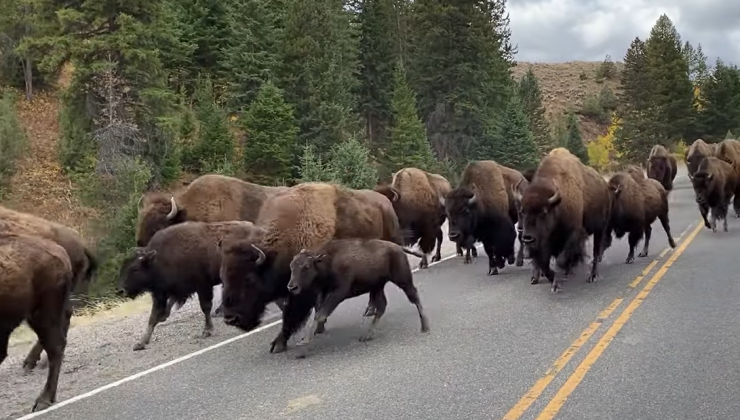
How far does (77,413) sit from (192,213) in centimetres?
501

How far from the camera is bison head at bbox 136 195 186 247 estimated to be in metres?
10.8

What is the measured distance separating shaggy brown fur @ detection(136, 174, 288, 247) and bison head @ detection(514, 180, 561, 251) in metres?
4.16

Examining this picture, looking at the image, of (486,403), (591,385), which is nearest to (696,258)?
(591,385)

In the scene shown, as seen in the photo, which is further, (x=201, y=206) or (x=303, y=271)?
(x=201, y=206)

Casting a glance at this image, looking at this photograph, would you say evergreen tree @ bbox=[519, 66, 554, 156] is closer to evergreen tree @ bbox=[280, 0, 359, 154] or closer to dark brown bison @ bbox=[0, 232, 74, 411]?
evergreen tree @ bbox=[280, 0, 359, 154]

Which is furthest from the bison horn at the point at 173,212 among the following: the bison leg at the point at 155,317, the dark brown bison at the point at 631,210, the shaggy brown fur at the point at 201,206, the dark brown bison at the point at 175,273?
the dark brown bison at the point at 631,210

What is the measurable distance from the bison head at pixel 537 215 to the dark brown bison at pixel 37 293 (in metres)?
6.49

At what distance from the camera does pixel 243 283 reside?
7863 mm

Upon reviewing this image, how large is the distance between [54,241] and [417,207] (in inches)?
312

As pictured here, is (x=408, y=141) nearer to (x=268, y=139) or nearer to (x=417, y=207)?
(x=268, y=139)

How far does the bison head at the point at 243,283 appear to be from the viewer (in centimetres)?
782

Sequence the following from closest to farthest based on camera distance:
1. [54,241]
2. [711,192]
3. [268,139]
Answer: [54,241]
[711,192]
[268,139]

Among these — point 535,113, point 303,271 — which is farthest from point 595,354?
point 535,113

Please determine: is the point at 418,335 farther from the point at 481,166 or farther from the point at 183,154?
the point at 183,154
